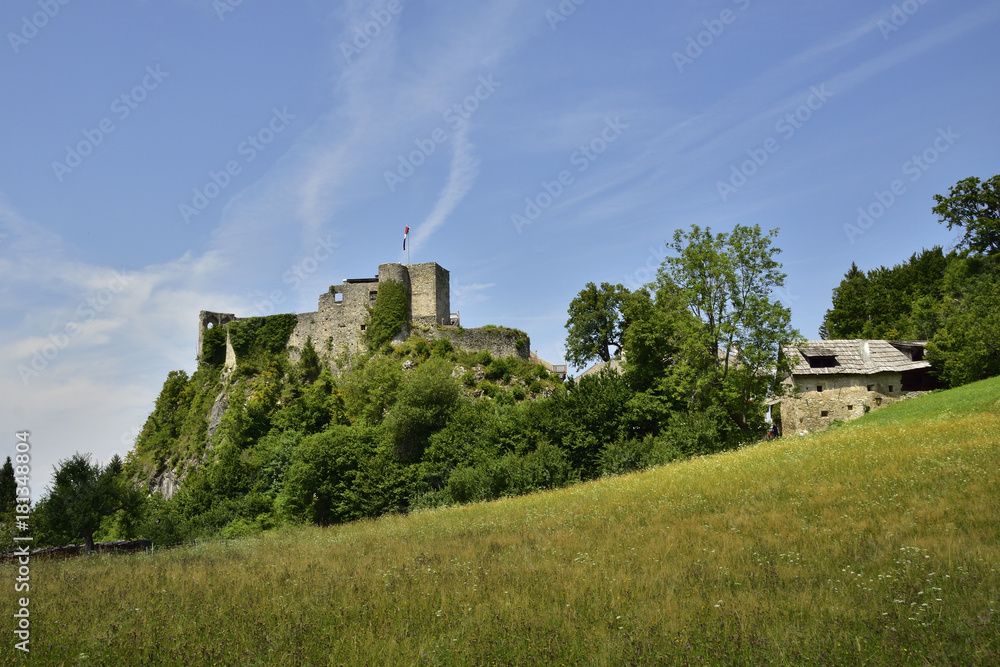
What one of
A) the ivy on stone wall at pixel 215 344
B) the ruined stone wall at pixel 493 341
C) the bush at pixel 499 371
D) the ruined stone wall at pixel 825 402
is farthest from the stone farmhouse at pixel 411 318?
the ruined stone wall at pixel 825 402

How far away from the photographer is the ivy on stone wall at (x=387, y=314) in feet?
141

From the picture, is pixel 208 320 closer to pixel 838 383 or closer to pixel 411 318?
pixel 411 318

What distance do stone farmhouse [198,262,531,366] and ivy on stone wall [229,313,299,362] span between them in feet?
2.13

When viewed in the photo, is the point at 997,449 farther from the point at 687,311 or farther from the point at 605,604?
the point at 687,311

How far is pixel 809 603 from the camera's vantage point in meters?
7.30

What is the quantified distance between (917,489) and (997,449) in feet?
12.9

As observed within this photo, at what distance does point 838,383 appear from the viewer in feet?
110

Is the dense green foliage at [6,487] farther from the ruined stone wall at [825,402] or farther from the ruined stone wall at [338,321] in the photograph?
the ruined stone wall at [825,402]

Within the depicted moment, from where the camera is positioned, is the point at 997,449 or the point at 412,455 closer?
the point at 997,449

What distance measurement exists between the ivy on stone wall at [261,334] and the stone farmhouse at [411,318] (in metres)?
0.65

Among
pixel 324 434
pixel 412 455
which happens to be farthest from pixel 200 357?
pixel 412 455

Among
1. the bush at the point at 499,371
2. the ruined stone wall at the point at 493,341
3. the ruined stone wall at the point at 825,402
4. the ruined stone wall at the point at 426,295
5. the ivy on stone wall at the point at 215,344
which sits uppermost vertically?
the ruined stone wall at the point at 426,295

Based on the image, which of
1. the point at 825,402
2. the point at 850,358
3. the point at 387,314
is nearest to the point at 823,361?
the point at 850,358

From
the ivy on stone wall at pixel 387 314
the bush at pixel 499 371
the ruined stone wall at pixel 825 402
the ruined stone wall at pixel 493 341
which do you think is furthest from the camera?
the ivy on stone wall at pixel 387 314
